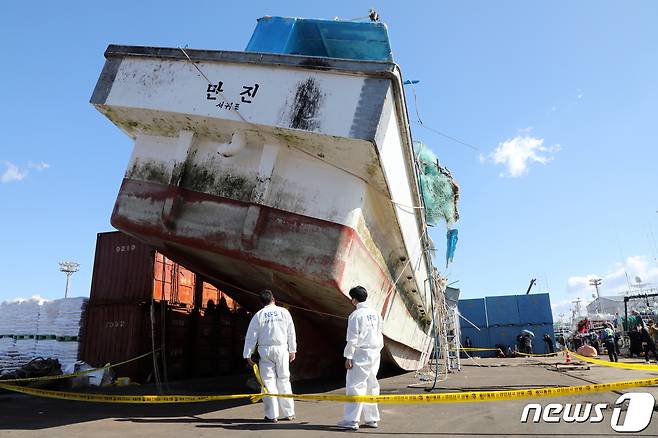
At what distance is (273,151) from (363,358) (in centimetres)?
228

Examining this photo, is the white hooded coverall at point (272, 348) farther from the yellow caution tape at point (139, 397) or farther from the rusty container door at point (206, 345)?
the rusty container door at point (206, 345)

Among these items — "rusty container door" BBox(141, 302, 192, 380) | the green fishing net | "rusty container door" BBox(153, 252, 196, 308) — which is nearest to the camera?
the green fishing net

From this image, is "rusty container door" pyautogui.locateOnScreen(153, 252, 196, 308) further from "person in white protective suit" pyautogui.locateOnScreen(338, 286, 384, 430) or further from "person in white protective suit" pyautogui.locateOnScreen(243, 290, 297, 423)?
"person in white protective suit" pyautogui.locateOnScreen(338, 286, 384, 430)

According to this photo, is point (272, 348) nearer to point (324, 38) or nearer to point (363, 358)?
point (363, 358)

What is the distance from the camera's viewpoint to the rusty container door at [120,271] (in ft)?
30.3

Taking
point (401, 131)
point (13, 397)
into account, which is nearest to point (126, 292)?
point (13, 397)

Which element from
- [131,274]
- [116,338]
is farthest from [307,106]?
[116,338]

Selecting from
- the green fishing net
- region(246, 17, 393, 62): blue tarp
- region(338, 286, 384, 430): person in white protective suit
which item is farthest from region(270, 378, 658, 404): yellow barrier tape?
the green fishing net

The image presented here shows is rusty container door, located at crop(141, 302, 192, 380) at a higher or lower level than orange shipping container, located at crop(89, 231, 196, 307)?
lower

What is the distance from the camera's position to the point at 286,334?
447 cm

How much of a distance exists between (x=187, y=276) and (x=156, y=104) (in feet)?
20.6

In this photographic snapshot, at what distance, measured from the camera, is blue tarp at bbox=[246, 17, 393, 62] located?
16.3 ft

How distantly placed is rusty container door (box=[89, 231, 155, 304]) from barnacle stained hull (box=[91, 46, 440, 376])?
423cm

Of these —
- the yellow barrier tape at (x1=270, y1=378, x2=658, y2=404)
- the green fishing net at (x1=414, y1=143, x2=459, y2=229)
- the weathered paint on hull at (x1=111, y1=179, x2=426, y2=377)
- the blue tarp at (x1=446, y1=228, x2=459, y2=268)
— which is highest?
the green fishing net at (x1=414, y1=143, x2=459, y2=229)
